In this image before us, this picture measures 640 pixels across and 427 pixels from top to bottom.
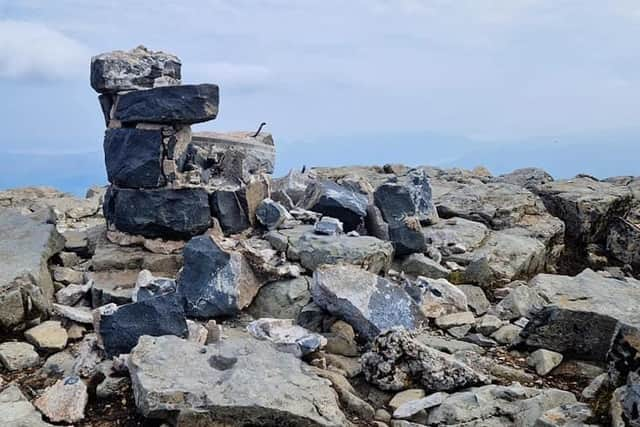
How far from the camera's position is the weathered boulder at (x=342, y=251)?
7316 mm

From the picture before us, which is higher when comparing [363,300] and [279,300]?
[363,300]

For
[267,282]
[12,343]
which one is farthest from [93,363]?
[267,282]

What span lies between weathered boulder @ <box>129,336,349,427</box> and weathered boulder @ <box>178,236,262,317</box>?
118cm

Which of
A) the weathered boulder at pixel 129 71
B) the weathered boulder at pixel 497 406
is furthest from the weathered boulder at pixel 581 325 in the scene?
the weathered boulder at pixel 129 71

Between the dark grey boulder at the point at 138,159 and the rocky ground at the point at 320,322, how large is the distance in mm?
787

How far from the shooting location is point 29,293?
21.6ft

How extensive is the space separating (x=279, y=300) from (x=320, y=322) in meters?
0.71

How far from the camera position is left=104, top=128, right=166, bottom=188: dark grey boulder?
7.85 m

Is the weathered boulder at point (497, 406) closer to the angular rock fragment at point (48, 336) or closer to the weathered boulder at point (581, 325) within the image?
the weathered boulder at point (581, 325)

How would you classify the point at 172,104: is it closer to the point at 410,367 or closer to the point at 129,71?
the point at 129,71

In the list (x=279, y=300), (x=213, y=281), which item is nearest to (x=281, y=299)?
(x=279, y=300)

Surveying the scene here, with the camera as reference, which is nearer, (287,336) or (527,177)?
(287,336)

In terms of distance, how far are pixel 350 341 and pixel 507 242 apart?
425cm

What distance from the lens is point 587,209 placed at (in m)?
10.8
